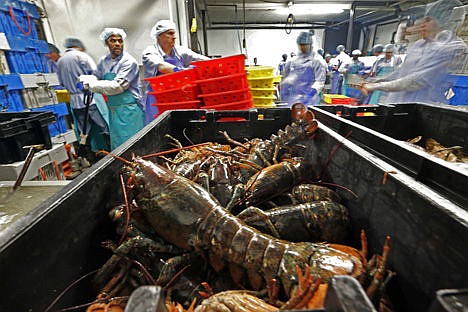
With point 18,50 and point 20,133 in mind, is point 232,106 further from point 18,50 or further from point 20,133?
point 18,50

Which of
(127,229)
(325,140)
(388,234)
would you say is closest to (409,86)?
(325,140)

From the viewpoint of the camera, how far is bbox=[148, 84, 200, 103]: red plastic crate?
2398mm

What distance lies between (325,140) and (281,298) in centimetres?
95

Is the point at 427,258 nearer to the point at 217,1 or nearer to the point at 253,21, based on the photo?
the point at 217,1

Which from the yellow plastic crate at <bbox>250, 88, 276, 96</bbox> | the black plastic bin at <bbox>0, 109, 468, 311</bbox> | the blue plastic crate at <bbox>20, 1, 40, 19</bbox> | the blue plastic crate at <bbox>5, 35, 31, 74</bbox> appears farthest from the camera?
the blue plastic crate at <bbox>20, 1, 40, 19</bbox>

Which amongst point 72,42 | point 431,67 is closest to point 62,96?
point 72,42

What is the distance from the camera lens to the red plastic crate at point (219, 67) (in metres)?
2.26

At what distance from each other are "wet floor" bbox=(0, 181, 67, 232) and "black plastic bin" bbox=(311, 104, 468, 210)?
2.00 meters

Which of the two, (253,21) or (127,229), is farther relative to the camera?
(253,21)

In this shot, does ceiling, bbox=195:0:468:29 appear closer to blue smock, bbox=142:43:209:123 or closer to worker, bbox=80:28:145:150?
blue smock, bbox=142:43:209:123

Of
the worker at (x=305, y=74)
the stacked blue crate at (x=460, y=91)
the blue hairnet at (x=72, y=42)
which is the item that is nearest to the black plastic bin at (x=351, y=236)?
the worker at (x=305, y=74)

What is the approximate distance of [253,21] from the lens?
14.6m

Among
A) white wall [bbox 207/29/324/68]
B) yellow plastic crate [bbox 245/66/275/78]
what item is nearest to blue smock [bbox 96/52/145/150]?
yellow plastic crate [bbox 245/66/275/78]

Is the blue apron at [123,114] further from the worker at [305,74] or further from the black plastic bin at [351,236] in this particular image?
the worker at [305,74]
